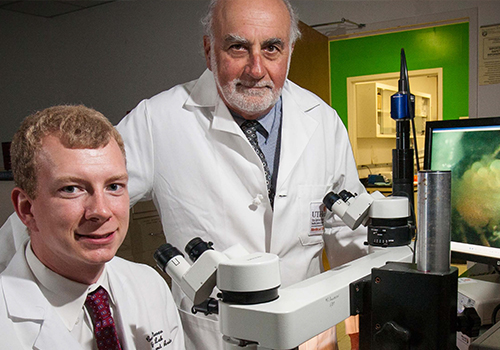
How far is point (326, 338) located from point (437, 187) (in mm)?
551

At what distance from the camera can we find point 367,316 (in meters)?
0.69

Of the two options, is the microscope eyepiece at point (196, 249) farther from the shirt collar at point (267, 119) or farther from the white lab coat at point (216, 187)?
the shirt collar at point (267, 119)

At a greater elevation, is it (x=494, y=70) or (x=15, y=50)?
(x=15, y=50)

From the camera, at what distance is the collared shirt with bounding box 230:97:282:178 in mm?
1376

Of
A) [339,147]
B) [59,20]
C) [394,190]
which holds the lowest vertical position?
[394,190]

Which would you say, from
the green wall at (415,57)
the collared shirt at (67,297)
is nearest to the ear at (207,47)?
the collared shirt at (67,297)

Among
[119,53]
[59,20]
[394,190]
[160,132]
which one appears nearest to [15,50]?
[59,20]

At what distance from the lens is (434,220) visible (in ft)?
1.91

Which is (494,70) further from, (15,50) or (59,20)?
(15,50)

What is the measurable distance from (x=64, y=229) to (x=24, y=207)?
11 cm

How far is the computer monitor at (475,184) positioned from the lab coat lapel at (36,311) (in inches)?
36.2

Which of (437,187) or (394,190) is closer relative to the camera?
(437,187)

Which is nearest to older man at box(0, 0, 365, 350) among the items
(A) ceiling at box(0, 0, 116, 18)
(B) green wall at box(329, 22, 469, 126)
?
(B) green wall at box(329, 22, 469, 126)

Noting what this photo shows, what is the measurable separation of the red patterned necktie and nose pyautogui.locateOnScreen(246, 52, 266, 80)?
673 millimetres
